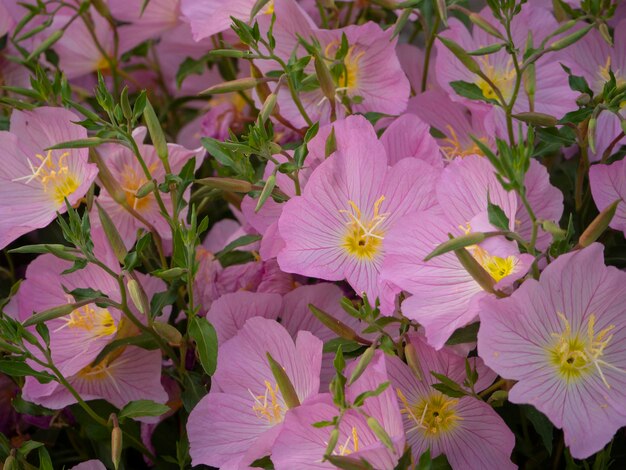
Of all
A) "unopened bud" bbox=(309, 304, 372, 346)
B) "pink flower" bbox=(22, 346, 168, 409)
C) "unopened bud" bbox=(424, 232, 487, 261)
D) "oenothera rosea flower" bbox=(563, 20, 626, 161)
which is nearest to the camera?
"unopened bud" bbox=(424, 232, 487, 261)

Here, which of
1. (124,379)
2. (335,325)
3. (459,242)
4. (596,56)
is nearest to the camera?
(459,242)

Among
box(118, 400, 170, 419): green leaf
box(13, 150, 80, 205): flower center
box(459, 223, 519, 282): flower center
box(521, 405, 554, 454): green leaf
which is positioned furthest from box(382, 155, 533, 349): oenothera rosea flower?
box(13, 150, 80, 205): flower center

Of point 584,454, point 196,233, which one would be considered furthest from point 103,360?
point 584,454

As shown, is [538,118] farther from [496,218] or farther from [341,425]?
[341,425]

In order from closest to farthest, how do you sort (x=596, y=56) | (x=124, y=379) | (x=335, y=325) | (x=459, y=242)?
(x=459, y=242)
(x=335, y=325)
(x=124, y=379)
(x=596, y=56)

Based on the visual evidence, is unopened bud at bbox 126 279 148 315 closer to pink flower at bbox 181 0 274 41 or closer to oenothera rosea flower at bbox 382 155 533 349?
oenothera rosea flower at bbox 382 155 533 349

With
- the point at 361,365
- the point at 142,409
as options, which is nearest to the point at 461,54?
the point at 361,365
